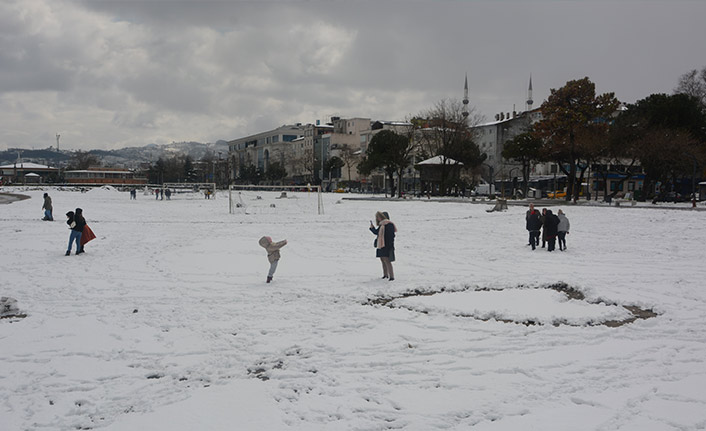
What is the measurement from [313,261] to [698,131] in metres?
47.0

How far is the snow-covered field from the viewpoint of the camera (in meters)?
5.58

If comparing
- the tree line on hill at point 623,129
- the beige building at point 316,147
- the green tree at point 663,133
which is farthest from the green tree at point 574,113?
the beige building at point 316,147

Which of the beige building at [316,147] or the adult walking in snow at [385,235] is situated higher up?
the beige building at [316,147]

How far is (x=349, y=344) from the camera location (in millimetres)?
7734

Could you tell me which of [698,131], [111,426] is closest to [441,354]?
[111,426]

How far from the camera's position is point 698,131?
4781 cm

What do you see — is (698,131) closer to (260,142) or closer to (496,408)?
(496,408)

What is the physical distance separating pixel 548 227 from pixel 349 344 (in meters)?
12.1

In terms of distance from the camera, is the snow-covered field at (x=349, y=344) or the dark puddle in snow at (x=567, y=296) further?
the dark puddle in snow at (x=567, y=296)

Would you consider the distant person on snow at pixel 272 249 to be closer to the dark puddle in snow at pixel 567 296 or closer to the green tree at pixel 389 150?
the dark puddle in snow at pixel 567 296

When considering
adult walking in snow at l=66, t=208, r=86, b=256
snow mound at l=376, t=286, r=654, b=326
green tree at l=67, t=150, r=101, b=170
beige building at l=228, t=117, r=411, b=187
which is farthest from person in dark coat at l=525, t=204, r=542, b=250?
green tree at l=67, t=150, r=101, b=170

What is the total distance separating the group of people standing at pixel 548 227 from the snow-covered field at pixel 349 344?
1.74 meters

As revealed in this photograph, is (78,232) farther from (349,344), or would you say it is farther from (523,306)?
(523,306)

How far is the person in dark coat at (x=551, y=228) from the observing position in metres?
17.6
